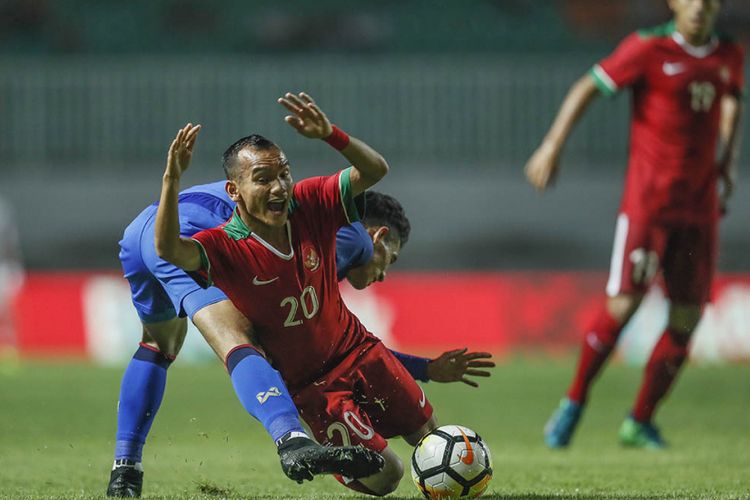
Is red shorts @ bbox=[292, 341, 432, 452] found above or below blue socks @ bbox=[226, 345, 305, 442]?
below

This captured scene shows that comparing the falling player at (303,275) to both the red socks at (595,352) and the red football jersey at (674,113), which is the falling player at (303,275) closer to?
the red socks at (595,352)

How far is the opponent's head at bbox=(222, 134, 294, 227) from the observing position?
16.4 ft

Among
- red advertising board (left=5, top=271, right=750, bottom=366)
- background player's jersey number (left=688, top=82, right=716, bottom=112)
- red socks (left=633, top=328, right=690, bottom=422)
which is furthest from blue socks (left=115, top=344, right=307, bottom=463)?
red advertising board (left=5, top=271, right=750, bottom=366)

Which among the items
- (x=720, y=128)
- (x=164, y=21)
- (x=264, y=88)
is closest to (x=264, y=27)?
(x=164, y=21)

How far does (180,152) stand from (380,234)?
1441 mm

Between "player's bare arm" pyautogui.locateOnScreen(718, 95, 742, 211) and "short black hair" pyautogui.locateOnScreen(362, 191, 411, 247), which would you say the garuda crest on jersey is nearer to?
"short black hair" pyautogui.locateOnScreen(362, 191, 411, 247)

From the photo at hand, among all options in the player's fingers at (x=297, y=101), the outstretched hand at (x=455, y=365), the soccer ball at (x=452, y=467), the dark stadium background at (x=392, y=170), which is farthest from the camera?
the dark stadium background at (x=392, y=170)

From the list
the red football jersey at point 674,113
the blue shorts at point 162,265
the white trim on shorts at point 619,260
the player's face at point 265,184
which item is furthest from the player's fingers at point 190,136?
the white trim on shorts at point 619,260

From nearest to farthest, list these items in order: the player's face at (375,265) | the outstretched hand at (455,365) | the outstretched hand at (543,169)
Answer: the outstretched hand at (455,365), the player's face at (375,265), the outstretched hand at (543,169)

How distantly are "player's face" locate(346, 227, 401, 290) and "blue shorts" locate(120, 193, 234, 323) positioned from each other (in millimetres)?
631

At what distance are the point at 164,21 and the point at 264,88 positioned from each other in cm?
313

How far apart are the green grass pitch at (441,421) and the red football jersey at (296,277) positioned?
23.4 inches

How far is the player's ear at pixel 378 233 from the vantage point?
593 cm

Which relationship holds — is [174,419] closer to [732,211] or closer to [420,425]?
[420,425]
